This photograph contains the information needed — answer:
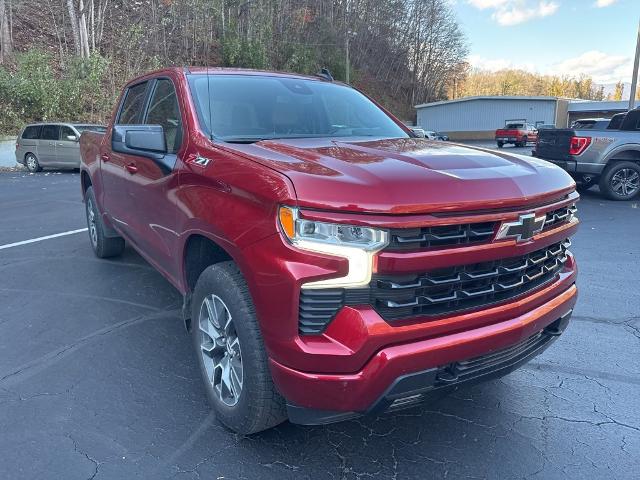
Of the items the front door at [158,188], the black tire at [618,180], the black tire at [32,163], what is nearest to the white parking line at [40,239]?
the front door at [158,188]

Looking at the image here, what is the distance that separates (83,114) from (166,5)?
1108cm

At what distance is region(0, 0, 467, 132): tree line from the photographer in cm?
2119

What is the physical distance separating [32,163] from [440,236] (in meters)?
18.8

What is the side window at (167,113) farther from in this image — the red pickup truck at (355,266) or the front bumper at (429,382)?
the front bumper at (429,382)

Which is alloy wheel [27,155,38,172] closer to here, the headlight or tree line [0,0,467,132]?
tree line [0,0,467,132]

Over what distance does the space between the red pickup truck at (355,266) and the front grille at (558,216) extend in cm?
2

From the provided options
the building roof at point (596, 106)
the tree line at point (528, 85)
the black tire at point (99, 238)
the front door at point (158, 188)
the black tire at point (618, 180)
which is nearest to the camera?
the front door at point (158, 188)

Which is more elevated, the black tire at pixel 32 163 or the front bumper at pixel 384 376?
the front bumper at pixel 384 376

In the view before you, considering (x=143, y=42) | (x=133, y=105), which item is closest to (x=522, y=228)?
(x=133, y=105)

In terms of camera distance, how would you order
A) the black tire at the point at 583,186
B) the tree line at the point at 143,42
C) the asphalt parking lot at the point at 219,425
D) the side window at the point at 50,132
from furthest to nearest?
the tree line at the point at 143,42
the side window at the point at 50,132
the black tire at the point at 583,186
the asphalt parking lot at the point at 219,425

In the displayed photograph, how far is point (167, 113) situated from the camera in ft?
11.6

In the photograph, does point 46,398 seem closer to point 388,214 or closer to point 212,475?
point 212,475

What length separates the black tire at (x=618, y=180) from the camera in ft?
32.3

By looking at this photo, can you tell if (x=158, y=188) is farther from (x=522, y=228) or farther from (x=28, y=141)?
(x=28, y=141)
